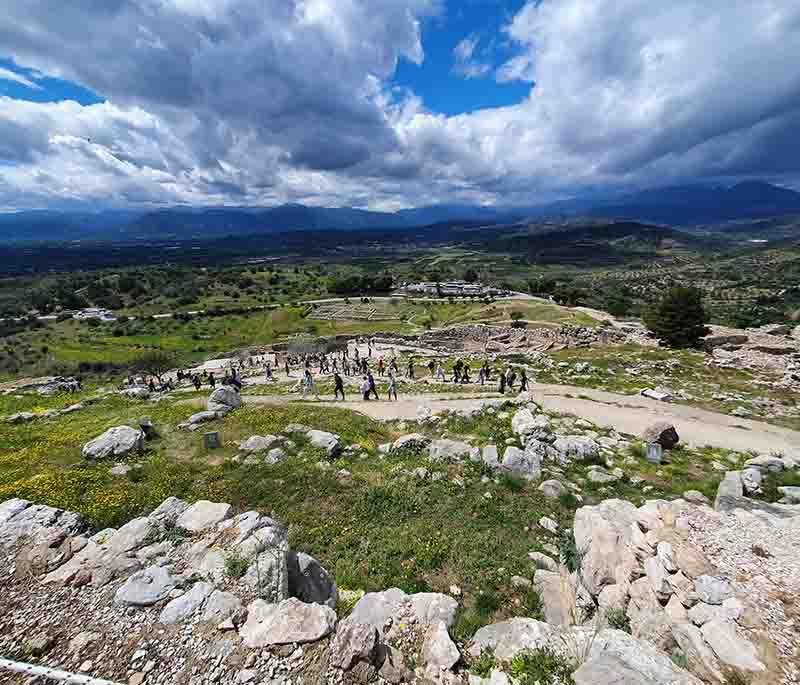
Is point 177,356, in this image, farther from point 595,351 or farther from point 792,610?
point 792,610

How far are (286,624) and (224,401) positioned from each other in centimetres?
1746

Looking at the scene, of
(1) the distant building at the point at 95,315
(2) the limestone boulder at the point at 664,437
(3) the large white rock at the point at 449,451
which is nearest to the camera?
(3) the large white rock at the point at 449,451

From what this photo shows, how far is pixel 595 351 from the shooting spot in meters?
42.0

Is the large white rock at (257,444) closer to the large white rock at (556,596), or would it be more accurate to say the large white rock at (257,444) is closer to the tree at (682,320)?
the large white rock at (556,596)

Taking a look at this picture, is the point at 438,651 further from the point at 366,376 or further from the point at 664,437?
the point at 366,376

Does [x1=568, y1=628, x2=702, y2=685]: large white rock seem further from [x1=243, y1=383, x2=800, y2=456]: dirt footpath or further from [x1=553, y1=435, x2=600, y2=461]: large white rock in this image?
[x1=243, y1=383, x2=800, y2=456]: dirt footpath

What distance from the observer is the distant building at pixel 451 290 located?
121438 millimetres

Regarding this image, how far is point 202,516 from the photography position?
10.2 m

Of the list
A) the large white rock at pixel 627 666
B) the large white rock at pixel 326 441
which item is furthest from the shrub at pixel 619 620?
the large white rock at pixel 326 441

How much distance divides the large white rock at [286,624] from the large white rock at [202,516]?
3.41 metres

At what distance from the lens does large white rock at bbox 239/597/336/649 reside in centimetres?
646

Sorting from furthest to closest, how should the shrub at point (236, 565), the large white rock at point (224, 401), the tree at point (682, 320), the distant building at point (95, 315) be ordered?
the distant building at point (95, 315), the tree at point (682, 320), the large white rock at point (224, 401), the shrub at point (236, 565)

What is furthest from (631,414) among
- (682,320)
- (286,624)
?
(682,320)

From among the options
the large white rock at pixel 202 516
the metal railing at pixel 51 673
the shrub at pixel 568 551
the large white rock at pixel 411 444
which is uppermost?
the metal railing at pixel 51 673
